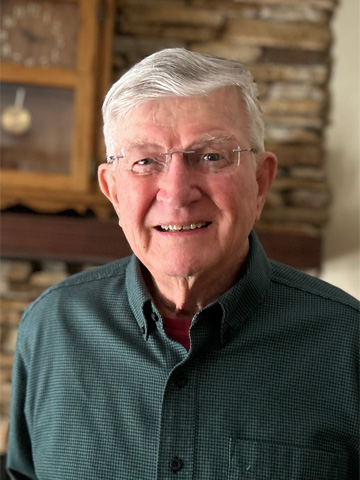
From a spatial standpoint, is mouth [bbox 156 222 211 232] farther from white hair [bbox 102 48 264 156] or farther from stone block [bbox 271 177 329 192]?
stone block [bbox 271 177 329 192]

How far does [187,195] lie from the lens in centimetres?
119

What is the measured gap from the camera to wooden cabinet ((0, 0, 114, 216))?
247 centimetres

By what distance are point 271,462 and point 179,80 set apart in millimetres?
685

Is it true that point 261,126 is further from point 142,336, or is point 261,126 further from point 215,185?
point 142,336

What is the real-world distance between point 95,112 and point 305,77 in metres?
0.89

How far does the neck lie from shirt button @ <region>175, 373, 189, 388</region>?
5.4 inches

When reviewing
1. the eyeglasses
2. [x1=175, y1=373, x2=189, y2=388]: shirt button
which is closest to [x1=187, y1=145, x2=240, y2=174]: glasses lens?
the eyeglasses

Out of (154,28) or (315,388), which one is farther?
(154,28)

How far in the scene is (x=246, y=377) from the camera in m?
1.25

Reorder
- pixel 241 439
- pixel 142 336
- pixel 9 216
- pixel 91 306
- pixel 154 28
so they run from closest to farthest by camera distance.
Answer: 1. pixel 241 439
2. pixel 142 336
3. pixel 91 306
4. pixel 9 216
5. pixel 154 28

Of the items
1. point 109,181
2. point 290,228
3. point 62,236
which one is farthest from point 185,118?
point 290,228

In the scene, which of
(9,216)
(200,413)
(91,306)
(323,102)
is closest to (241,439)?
(200,413)

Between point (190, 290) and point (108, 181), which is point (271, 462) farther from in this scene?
point (108, 181)

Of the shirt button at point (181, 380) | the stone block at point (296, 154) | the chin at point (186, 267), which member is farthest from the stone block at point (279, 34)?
the shirt button at point (181, 380)
